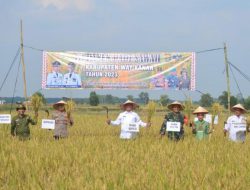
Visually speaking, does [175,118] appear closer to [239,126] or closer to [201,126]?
[201,126]

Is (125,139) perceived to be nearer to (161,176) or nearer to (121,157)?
(121,157)

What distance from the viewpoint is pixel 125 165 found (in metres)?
6.64

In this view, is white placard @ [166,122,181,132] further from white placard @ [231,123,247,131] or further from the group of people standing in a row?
white placard @ [231,123,247,131]

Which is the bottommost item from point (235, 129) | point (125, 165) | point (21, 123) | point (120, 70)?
point (125, 165)

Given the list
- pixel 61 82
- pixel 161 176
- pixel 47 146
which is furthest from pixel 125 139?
pixel 61 82

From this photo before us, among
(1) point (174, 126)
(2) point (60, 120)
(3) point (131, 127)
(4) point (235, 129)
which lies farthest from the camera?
(2) point (60, 120)

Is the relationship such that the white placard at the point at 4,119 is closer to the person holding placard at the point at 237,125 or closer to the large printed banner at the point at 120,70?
the person holding placard at the point at 237,125

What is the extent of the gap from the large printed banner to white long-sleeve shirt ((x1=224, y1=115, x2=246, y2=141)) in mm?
6429

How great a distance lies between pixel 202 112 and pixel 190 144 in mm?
882

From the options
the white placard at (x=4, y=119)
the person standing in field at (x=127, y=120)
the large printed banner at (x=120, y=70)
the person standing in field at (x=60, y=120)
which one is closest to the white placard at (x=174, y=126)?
the person standing in field at (x=127, y=120)

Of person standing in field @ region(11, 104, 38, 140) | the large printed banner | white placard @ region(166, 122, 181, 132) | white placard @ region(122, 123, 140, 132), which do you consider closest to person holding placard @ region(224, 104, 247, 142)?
white placard @ region(166, 122, 181, 132)

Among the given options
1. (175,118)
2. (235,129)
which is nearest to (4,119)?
(175,118)

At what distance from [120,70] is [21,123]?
759 centimetres

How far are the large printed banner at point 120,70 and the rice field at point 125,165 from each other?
6.89 m
